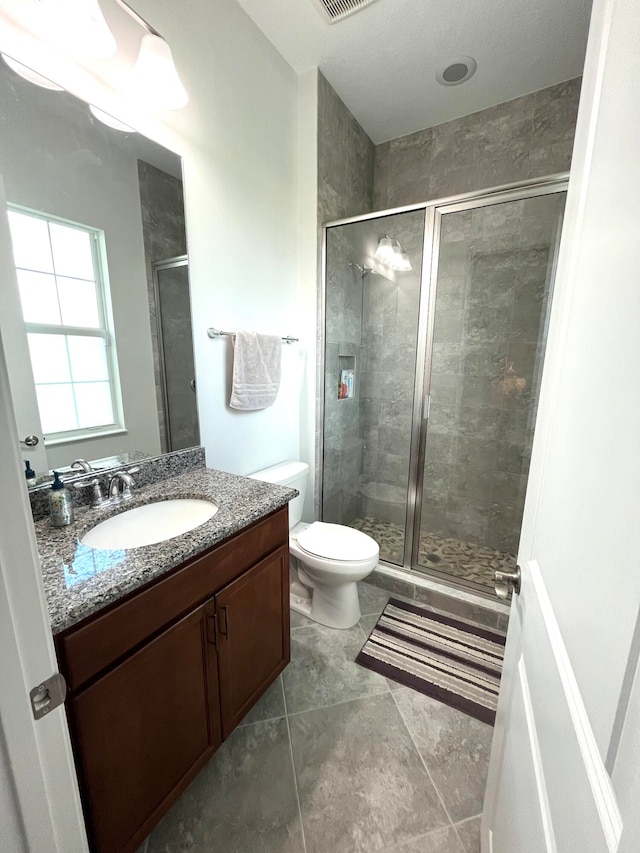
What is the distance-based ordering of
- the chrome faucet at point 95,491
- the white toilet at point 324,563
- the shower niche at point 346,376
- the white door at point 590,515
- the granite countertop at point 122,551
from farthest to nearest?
the shower niche at point 346,376 < the white toilet at point 324,563 < the chrome faucet at point 95,491 < the granite countertop at point 122,551 < the white door at point 590,515

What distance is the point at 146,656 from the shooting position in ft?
2.80

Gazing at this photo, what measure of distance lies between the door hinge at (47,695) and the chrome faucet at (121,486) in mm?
794

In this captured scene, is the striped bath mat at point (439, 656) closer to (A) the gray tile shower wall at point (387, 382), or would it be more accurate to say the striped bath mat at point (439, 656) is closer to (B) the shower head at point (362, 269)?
(A) the gray tile shower wall at point (387, 382)

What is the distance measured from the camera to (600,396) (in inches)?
17.7

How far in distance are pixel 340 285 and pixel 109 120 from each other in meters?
1.40

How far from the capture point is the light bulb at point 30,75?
936 mm

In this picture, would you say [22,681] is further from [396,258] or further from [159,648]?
[396,258]

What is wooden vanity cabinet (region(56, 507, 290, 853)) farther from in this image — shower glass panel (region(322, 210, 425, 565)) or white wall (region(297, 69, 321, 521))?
shower glass panel (region(322, 210, 425, 565))

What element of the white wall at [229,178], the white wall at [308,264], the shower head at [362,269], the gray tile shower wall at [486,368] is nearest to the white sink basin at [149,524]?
the white wall at [229,178]

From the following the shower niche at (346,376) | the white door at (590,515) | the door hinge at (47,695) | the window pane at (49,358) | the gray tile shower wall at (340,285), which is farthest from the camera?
the shower niche at (346,376)

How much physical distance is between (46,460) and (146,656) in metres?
0.67

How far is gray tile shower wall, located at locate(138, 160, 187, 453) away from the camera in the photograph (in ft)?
4.21

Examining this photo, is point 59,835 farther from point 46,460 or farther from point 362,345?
point 362,345

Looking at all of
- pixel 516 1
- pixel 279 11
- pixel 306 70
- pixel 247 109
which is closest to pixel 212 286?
pixel 247 109
